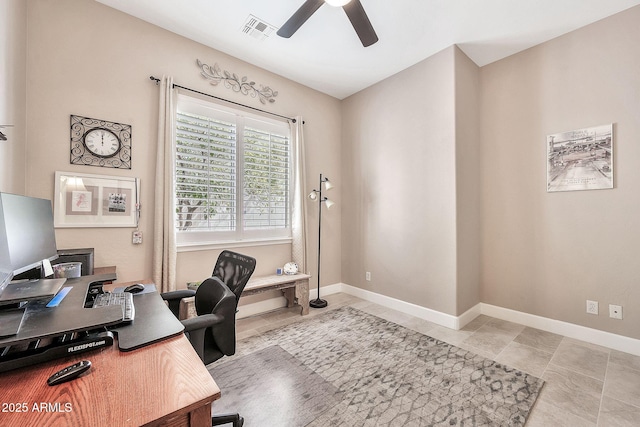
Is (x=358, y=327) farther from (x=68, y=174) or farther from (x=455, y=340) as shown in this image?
(x=68, y=174)

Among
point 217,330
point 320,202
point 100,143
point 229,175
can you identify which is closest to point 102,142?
point 100,143

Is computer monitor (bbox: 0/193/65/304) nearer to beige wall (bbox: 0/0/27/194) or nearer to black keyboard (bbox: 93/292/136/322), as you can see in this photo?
black keyboard (bbox: 93/292/136/322)

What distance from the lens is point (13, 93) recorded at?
5.94 ft

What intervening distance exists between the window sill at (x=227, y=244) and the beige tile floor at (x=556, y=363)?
0.86 metres

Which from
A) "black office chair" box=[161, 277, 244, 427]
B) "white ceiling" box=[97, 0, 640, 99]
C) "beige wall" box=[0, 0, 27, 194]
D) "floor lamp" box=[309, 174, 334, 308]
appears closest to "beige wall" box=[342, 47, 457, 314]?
"white ceiling" box=[97, 0, 640, 99]

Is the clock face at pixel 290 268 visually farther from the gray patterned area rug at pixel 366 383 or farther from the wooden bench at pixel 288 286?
the gray patterned area rug at pixel 366 383

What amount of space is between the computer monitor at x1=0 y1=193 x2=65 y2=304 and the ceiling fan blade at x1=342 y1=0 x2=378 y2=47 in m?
2.26

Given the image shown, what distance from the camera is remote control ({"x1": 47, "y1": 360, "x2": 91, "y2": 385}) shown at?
29.5 inches

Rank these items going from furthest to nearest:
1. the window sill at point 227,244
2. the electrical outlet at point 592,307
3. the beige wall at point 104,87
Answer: the window sill at point 227,244, the electrical outlet at point 592,307, the beige wall at point 104,87

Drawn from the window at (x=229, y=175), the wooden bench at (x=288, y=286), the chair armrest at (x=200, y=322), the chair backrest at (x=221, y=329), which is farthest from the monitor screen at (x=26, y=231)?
the wooden bench at (x=288, y=286)

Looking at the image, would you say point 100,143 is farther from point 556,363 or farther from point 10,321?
point 556,363

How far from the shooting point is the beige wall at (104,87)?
2.09 m

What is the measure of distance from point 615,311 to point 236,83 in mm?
4430

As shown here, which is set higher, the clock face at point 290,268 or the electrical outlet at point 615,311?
the clock face at point 290,268
